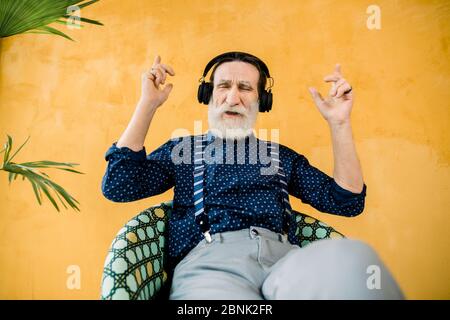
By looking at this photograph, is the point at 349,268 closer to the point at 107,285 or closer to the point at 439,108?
the point at 107,285

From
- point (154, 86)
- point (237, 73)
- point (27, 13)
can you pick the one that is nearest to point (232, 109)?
point (237, 73)

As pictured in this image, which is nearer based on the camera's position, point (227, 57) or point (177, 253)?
point (177, 253)

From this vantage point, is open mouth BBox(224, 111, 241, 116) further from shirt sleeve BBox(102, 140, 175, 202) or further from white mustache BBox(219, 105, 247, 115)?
→ shirt sleeve BBox(102, 140, 175, 202)

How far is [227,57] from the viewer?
4.68ft

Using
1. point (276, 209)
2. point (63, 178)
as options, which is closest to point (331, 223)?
point (276, 209)

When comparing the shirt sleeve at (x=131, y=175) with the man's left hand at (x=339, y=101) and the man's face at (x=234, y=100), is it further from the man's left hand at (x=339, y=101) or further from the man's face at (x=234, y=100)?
the man's left hand at (x=339, y=101)

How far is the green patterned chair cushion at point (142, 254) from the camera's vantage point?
2.89ft

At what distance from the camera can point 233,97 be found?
1.34 m

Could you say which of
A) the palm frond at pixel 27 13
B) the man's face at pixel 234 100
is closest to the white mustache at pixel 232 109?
the man's face at pixel 234 100

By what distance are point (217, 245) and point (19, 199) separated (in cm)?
133

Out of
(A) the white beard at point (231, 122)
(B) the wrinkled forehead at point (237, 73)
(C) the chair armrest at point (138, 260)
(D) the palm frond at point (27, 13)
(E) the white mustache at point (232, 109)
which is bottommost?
(C) the chair armrest at point (138, 260)

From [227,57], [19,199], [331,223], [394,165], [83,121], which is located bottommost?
[331,223]

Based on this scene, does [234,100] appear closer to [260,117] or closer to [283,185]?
[283,185]

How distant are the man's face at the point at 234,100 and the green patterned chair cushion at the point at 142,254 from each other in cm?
36
